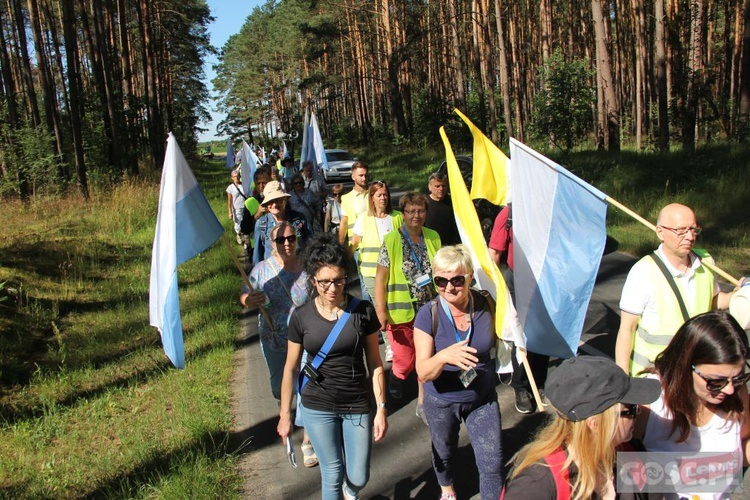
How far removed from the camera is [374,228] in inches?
225

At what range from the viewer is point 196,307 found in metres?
8.80

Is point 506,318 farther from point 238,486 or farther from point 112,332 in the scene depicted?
point 112,332

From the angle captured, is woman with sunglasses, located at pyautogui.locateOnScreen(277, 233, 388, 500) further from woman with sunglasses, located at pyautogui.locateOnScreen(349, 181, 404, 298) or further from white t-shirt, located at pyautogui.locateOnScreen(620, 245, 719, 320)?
woman with sunglasses, located at pyautogui.locateOnScreen(349, 181, 404, 298)

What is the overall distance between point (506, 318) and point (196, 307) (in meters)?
6.29

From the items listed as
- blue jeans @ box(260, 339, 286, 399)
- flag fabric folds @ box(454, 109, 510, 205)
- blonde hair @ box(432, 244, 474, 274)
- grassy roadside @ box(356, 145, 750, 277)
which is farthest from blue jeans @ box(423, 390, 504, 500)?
grassy roadside @ box(356, 145, 750, 277)

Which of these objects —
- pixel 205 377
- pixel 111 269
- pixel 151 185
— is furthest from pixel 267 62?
pixel 205 377

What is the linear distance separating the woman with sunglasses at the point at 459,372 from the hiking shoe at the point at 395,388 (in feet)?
6.23

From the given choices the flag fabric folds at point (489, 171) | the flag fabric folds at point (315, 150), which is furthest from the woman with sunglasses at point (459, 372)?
the flag fabric folds at point (315, 150)

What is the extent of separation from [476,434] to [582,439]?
1459 millimetres

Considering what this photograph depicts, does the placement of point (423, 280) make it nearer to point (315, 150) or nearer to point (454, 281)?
point (454, 281)

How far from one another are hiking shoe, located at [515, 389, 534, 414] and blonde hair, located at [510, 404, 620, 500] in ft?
9.83

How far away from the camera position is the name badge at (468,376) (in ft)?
10.5

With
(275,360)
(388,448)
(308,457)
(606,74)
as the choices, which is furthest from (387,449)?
(606,74)

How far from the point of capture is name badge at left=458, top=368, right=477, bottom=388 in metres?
3.19
